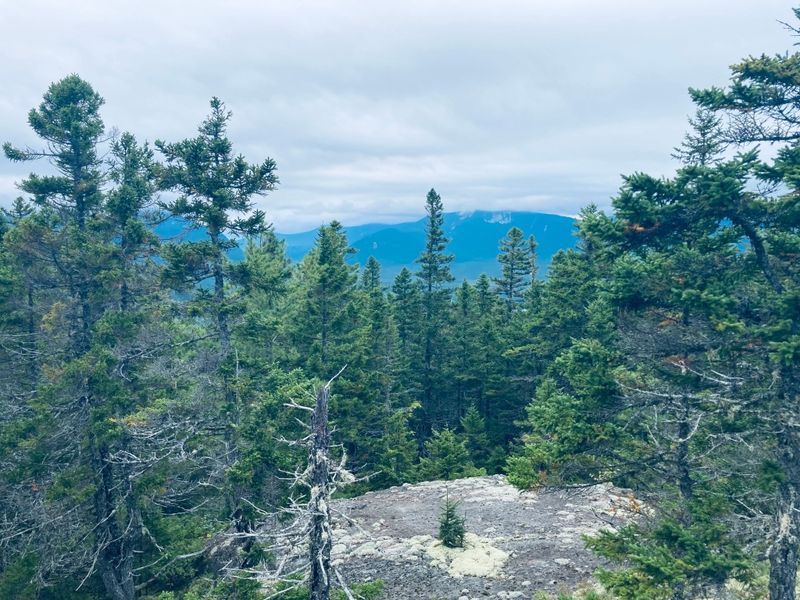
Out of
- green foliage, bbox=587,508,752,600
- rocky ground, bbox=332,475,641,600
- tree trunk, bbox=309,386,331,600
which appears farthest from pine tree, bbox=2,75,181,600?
green foliage, bbox=587,508,752,600

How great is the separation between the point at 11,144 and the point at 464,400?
3243 centimetres

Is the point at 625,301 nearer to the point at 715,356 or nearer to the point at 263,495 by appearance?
the point at 715,356

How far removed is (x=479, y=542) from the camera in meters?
16.8

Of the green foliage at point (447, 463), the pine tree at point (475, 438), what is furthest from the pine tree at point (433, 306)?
the green foliage at point (447, 463)

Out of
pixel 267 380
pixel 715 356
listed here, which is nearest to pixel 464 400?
pixel 267 380

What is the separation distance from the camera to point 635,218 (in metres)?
9.06

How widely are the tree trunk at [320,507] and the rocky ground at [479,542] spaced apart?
7.02ft

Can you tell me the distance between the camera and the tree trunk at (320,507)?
8281mm

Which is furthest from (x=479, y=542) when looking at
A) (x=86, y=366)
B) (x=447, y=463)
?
(x=86, y=366)

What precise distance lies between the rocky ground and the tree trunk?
2138mm

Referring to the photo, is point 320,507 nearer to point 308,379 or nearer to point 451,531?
point 451,531

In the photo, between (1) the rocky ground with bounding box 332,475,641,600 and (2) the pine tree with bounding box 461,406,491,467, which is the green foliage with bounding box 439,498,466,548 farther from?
(2) the pine tree with bounding box 461,406,491,467

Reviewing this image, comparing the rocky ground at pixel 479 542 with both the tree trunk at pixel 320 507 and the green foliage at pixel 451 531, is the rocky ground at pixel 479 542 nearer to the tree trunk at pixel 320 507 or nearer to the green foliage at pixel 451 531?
the green foliage at pixel 451 531

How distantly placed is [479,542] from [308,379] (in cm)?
901
